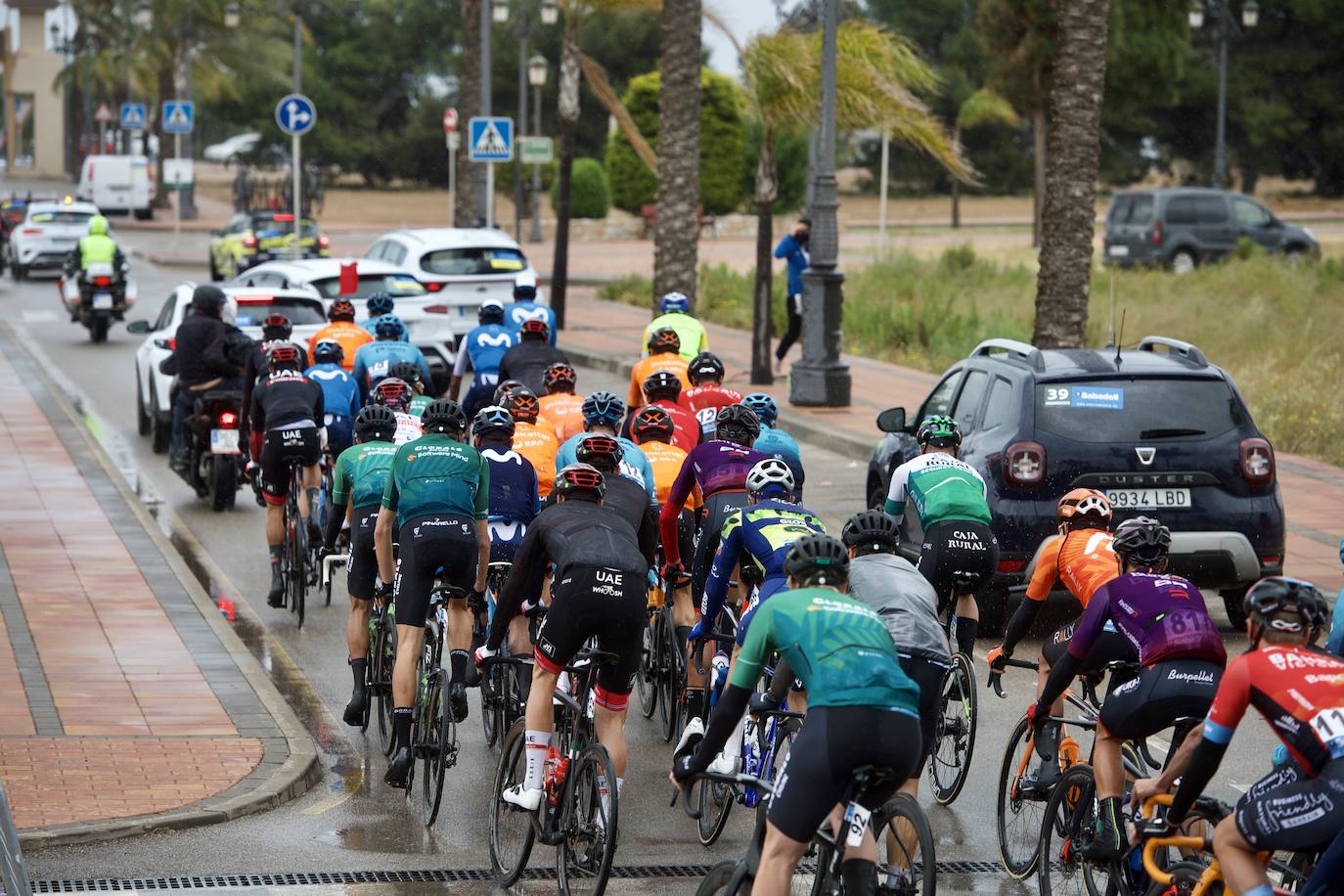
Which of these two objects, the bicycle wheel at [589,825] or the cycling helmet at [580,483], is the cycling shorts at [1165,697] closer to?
the bicycle wheel at [589,825]

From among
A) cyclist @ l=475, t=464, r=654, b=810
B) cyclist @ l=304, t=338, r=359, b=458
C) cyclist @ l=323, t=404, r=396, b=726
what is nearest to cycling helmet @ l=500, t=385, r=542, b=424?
cyclist @ l=323, t=404, r=396, b=726

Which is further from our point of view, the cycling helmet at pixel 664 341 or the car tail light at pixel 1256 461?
the cycling helmet at pixel 664 341

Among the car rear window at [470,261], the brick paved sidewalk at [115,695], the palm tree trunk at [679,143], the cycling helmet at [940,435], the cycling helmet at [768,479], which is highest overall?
the palm tree trunk at [679,143]

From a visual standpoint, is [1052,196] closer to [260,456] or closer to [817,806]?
[260,456]

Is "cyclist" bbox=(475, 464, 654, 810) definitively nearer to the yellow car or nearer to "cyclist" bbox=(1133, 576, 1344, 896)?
"cyclist" bbox=(1133, 576, 1344, 896)

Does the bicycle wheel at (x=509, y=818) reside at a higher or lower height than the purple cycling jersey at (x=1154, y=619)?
lower

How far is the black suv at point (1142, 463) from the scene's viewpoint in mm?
11492

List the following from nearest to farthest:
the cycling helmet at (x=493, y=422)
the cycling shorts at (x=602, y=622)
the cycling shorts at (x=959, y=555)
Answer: the cycling shorts at (x=602, y=622)
the cycling shorts at (x=959, y=555)
the cycling helmet at (x=493, y=422)

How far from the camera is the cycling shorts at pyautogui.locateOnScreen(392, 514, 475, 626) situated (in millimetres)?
8688

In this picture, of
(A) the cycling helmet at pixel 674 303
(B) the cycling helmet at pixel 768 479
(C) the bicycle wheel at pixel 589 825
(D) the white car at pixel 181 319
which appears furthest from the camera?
(D) the white car at pixel 181 319

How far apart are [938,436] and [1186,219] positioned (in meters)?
32.0

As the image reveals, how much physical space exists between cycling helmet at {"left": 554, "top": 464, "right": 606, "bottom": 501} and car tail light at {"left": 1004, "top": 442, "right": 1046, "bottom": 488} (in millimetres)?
4303

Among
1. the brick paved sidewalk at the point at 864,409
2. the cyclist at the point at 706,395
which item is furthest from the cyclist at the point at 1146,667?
the brick paved sidewalk at the point at 864,409

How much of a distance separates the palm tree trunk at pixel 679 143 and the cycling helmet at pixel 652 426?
14784 millimetres
